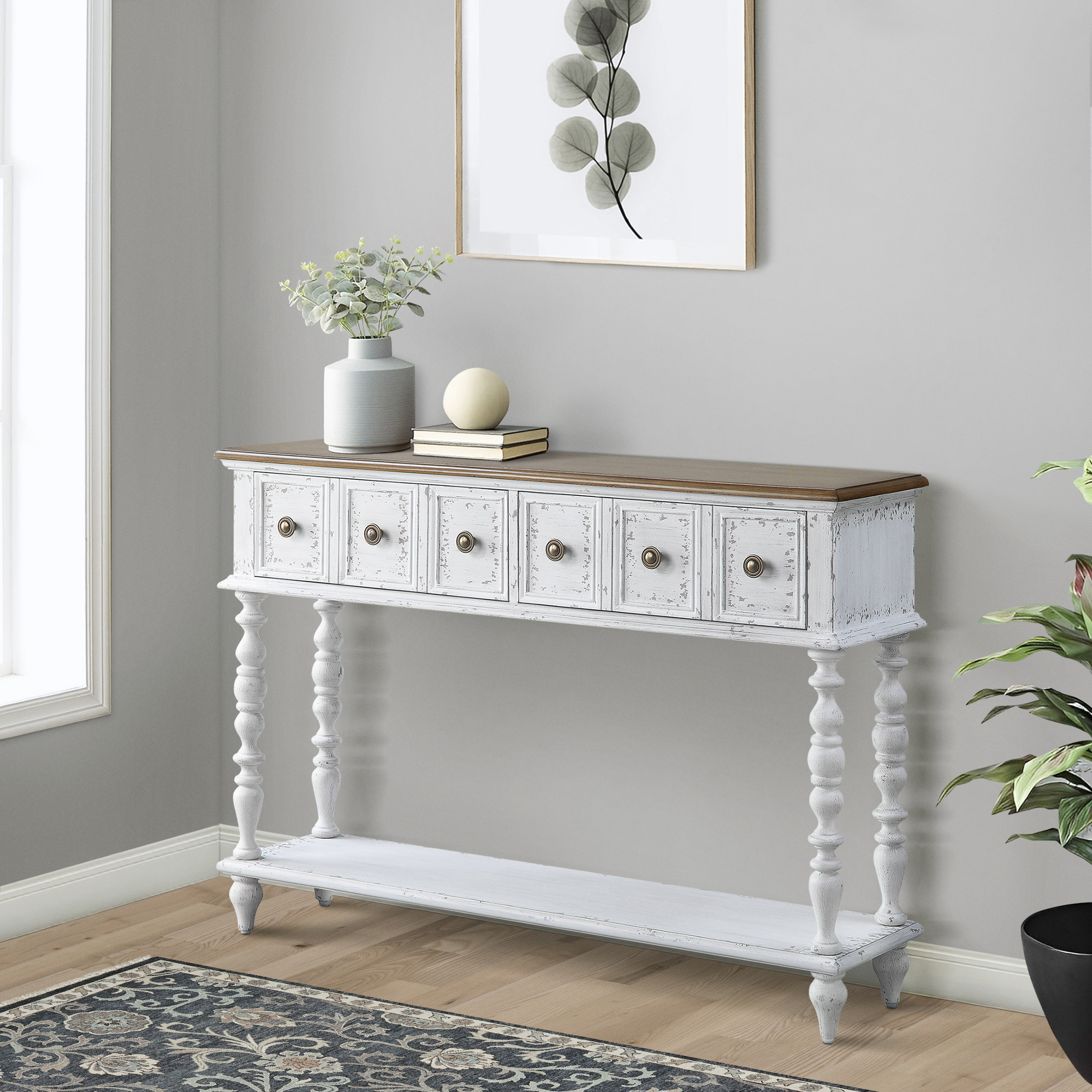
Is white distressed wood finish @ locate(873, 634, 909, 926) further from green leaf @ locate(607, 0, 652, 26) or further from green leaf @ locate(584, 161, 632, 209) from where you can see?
green leaf @ locate(607, 0, 652, 26)

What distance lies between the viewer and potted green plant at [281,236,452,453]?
3.68 meters

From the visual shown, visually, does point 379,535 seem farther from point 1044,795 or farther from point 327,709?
point 1044,795

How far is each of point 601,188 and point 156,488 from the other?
1.34 m

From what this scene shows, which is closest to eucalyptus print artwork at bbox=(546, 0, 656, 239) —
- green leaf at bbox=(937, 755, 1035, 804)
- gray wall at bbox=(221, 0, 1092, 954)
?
gray wall at bbox=(221, 0, 1092, 954)

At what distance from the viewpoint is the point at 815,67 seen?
3434 millimetres

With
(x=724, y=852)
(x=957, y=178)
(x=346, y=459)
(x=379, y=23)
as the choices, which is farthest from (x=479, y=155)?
(x=724, y=852)

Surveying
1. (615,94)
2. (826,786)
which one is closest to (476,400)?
(615,94)

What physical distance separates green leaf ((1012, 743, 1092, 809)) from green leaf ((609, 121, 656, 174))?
152cm

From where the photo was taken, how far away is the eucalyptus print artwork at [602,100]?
3.61m

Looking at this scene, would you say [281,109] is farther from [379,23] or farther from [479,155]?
[479,155]

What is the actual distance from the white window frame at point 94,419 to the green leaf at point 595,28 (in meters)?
1.12

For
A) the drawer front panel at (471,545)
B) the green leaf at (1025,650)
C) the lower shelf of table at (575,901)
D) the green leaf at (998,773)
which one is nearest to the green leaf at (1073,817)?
the green leaf at (998,773)

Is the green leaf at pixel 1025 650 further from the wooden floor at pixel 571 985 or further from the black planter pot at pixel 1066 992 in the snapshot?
the wooden floor at pixel 571 985

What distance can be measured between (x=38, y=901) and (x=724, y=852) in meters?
1.58
